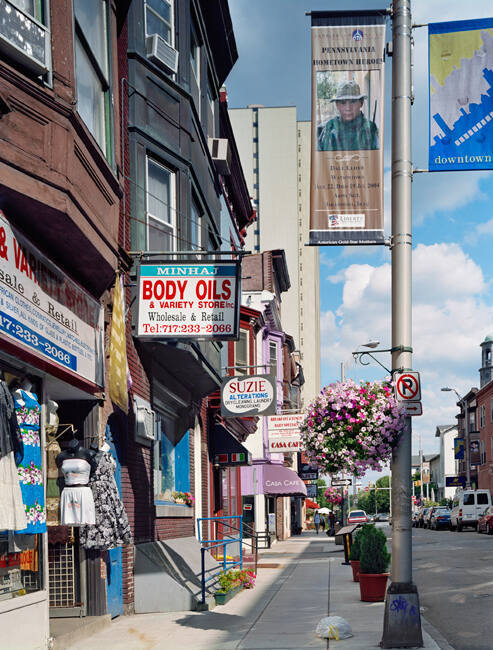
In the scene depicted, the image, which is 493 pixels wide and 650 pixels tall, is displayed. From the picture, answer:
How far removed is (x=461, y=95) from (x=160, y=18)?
7.09m

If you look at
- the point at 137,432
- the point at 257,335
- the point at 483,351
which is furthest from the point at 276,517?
the point at 483,351

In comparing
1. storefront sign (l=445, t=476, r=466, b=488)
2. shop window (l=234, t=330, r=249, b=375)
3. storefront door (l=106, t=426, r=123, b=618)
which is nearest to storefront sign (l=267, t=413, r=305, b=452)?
shop window (l=234, t=330, r=249, b=375)

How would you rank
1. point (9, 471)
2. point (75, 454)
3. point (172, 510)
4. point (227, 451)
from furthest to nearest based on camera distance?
1. point (227, 451)
2. point (172, 510)
3. point (75, 454)
4. point (9, 471)

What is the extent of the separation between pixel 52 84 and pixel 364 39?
140 inches

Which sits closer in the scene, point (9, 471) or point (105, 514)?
point (9, 471)

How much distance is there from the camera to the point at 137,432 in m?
13.8

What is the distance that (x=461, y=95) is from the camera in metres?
10.1

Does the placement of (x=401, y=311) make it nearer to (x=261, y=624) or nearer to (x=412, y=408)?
(x=412, y=408)

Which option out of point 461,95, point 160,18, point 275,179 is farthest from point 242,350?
point 275,179

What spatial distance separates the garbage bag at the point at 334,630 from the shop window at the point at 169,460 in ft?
19.6

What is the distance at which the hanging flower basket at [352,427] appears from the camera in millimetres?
10062

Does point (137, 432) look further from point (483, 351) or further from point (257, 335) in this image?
point (483, 351)

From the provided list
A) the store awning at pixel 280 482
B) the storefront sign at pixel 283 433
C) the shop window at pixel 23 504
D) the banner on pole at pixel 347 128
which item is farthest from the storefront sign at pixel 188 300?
the store awning at pixel 280 482

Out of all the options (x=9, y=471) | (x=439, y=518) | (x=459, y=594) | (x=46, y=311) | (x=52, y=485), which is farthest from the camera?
(x=439, y=518)
